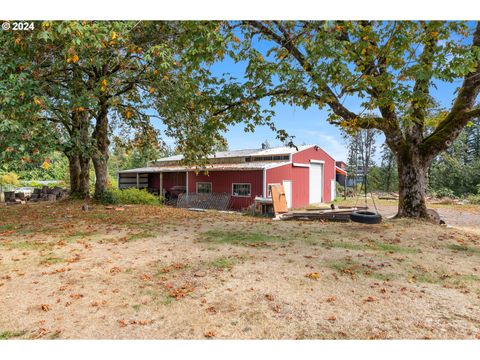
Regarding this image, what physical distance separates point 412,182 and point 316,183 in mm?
11876

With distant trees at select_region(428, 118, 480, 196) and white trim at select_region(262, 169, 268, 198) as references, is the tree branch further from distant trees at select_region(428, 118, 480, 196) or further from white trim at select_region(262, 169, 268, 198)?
distant trees at select_region(428, 118, 480, 196)

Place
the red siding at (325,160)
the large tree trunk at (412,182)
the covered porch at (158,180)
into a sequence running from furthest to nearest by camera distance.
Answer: the covered porch at (158,180) < the red siding at (325,160) < the large tree trunk at (412,182)

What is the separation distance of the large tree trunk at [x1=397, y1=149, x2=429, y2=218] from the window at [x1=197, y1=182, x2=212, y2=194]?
11353 millimetres

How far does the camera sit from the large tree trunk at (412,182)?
7379 mm

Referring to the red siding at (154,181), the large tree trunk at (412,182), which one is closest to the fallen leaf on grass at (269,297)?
the large tree trunk at (412,182)

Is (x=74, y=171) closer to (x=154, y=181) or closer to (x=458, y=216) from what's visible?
(x=154, y=181)

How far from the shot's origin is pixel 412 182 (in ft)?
24.4

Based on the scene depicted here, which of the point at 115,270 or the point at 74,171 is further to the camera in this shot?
the point at 74,171

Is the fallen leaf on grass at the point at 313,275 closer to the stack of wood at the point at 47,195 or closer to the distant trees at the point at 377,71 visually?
the distant trees at the point at 377,71

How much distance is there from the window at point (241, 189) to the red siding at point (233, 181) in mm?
205

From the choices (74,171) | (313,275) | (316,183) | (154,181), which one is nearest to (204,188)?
(154,181)

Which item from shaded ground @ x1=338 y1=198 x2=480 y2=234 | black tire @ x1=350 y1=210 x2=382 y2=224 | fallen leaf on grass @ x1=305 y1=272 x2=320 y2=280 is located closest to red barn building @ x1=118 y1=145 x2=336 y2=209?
shaded ground @ x1=338 y1=198 x2=480 y2=234

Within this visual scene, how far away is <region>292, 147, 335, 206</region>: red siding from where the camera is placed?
57.8 feet
